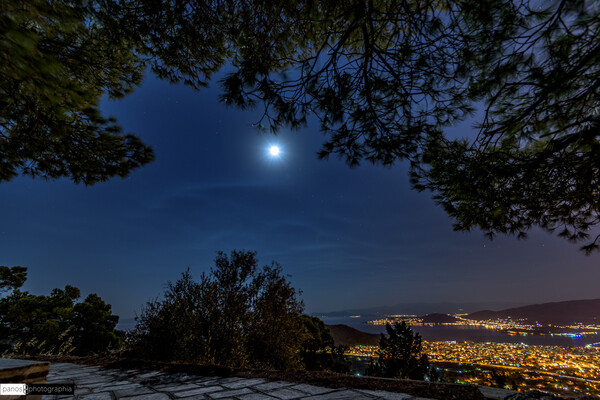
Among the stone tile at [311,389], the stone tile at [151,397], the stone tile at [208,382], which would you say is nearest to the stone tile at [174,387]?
the stone tile at [208,382]

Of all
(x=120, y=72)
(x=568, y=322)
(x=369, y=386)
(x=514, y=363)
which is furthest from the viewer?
(x=568, y=322)

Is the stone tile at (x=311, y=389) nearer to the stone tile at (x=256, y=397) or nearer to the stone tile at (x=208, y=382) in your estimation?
the stone tile at (x=256, y=397)

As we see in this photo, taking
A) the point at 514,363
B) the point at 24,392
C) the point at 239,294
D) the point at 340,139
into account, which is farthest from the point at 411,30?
the point at 514,363

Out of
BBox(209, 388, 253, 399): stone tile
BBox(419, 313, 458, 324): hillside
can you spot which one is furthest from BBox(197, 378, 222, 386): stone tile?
BBox(419, 313, 458, 324): hillside

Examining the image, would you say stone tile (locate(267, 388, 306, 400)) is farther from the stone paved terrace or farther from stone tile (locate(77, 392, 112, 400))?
stone tile (locate(77, 392, 112, 400))

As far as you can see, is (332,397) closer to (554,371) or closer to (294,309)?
(294,309)

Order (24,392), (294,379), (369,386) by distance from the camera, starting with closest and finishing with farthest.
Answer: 1. (24,392)
2. (369,386)
3. (294,379)
